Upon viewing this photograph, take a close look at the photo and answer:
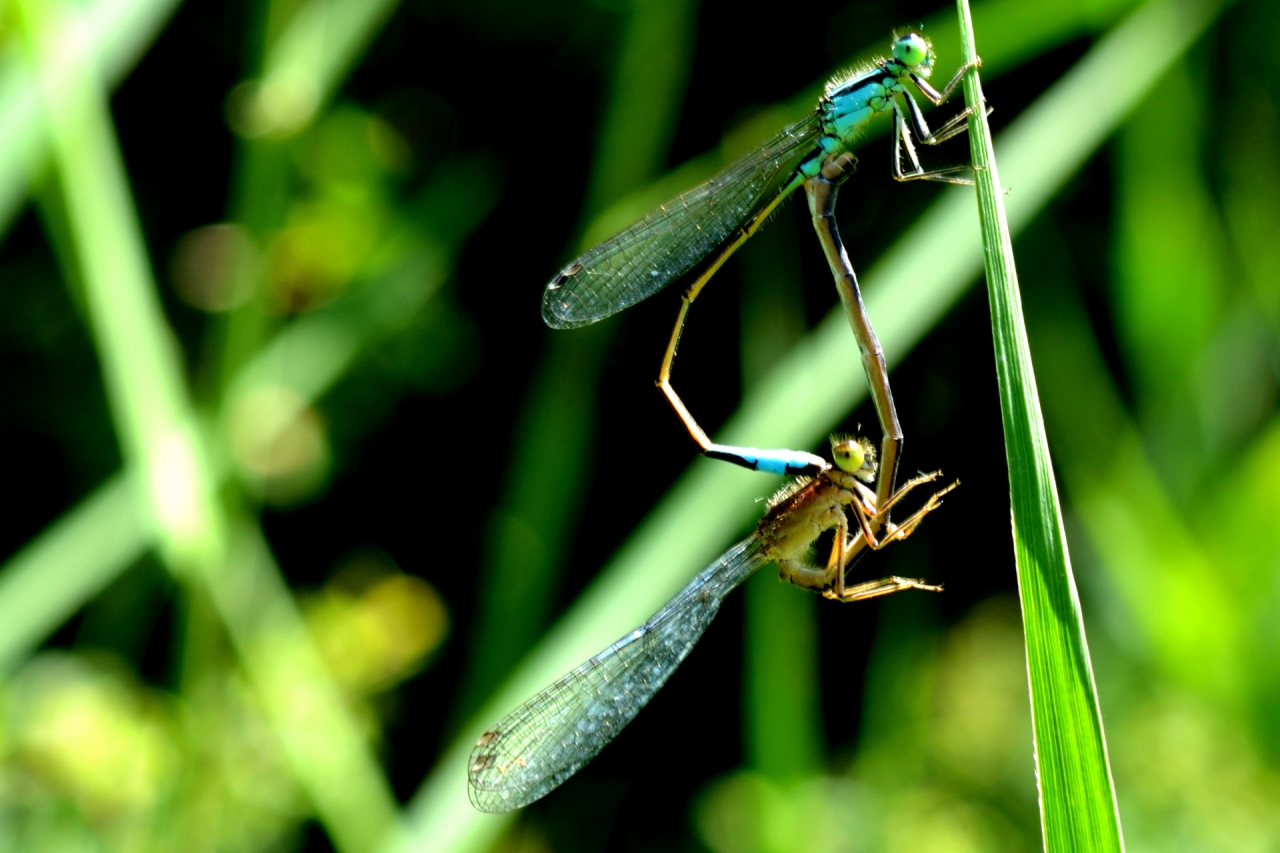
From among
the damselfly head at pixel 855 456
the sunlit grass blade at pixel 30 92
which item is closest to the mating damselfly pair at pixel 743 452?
the damselfly head at pixel 855 456

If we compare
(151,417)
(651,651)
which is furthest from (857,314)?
(151,417)

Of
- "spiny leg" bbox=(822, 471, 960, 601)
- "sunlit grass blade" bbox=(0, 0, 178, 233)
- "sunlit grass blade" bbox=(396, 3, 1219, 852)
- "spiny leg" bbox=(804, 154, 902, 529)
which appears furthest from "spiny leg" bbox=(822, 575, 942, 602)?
"sunlit grass blade" bbox=(0, 0, 178, 233)

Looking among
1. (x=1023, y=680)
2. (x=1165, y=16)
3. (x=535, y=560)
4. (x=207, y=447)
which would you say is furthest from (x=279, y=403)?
(x=1165, y=16)

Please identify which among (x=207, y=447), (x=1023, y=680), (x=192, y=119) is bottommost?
(x=1023, y=680)

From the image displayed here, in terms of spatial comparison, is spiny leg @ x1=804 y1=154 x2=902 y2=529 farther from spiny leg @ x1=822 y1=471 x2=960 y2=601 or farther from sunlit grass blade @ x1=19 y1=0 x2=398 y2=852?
sunlit grass blade @ x1=19 y1=0 x2=398 y2=852

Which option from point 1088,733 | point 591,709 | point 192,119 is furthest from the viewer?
point 192,119

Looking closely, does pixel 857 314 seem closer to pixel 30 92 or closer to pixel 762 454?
pixel 762 454

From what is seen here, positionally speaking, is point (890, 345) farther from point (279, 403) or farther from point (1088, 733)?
point (279, 403)
